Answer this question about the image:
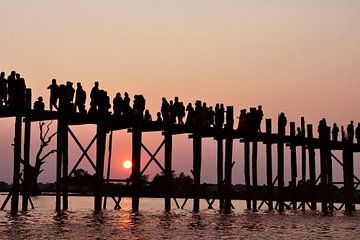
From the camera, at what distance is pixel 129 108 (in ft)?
99.1

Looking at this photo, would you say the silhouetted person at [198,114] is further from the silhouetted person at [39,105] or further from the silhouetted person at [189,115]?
the silhouetted person at [39,105]

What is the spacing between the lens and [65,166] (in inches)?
1113

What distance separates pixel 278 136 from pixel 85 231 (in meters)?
15.3

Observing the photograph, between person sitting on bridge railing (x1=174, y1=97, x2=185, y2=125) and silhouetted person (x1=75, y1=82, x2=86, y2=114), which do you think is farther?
person sitting on bridge railing (x1=174, y1=97, x2=185, y2=125)

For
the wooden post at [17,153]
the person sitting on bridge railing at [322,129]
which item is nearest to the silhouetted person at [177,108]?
the wooden post at [17,153]

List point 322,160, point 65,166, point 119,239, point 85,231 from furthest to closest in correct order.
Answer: point 322,160, point 65,166, point 85,231, point 119,239

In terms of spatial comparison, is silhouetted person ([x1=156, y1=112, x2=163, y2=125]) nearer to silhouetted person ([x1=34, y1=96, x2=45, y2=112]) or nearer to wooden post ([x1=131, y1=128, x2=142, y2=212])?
wooden post ([x1=131, y1=128, x2=142, y2=212])

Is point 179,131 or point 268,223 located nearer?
point 268,223

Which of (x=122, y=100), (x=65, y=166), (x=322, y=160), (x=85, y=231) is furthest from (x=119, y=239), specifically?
(x=322, y=160)

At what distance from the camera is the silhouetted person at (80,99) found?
28062 mm

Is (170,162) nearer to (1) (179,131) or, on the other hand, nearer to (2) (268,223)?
(1) (179,131)

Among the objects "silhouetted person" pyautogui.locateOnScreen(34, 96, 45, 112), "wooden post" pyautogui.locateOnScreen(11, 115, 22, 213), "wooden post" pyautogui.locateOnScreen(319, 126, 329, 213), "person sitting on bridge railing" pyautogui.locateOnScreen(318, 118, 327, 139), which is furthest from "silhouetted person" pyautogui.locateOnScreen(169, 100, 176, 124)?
"wooden post" pyautogui.locateOnScreen(319, 126, 329, 213)

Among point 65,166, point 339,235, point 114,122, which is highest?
point 114,122

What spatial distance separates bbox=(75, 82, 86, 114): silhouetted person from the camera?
28062 mm
